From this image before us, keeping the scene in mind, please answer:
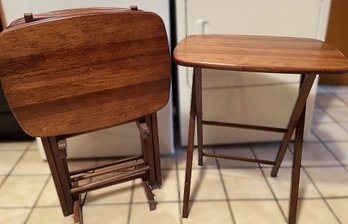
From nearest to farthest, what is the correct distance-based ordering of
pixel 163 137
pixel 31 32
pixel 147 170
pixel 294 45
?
pixel 31 32
pixel 294 45
pixel 147 170
pixel 163 137

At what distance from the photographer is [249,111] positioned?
1791 mm

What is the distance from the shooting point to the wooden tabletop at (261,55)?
0.92 meters

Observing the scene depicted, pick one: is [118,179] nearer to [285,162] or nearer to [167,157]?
[167,157]

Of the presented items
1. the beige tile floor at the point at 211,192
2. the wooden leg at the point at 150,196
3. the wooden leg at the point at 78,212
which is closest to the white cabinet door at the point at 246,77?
the beige tile floor at the point at 211,192

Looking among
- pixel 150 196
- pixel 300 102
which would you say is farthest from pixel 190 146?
pixel 300 102

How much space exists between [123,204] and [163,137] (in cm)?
47

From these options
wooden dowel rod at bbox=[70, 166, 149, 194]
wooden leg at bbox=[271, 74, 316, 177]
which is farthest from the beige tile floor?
wooden leg at bbox=[271, 74, 316, 177]

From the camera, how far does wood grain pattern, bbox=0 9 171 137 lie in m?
0.96

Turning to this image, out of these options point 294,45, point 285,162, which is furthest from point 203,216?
point 294,45

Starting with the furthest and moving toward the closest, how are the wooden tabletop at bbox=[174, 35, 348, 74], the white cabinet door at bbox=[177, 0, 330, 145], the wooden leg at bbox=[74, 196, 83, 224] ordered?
the white cabinet door at bbox=[177, 0, 330, 145]
the wooden leg at bbox=[74, 196, 83, 224]
the wooden tabletop at bbox=[174, 35, 348, 74]

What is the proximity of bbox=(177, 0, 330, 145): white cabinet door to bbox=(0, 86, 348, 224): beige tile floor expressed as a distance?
0.70 feet

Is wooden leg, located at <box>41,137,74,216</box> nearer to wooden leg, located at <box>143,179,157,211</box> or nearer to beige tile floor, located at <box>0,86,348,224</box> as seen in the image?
beige tile floor, located at <box>0,86,348,224</box>

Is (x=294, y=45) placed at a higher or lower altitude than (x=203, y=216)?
higher

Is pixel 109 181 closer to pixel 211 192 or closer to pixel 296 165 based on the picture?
pixel 211 192
